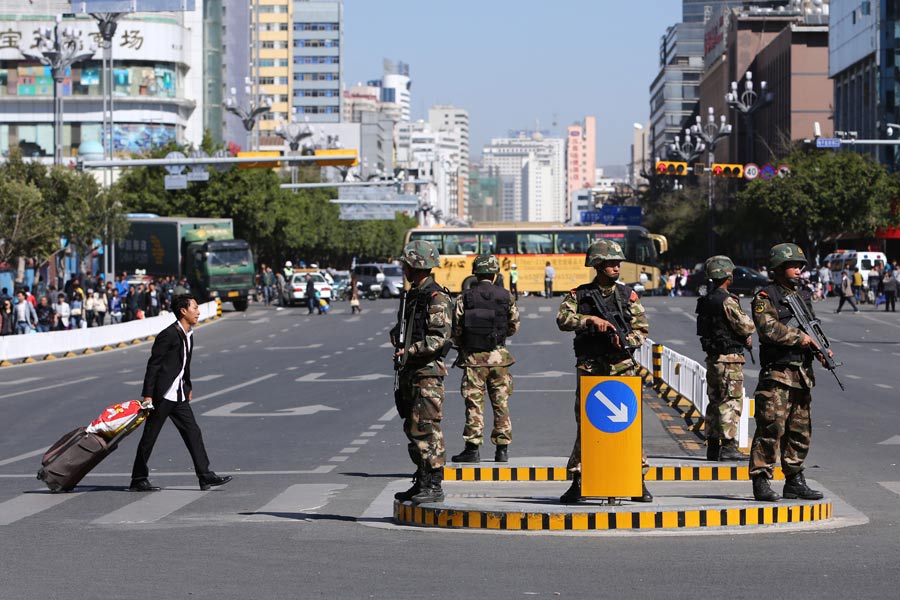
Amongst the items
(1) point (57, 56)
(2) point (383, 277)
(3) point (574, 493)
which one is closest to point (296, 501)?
(3) point (574, 493)

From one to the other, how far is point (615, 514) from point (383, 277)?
6458 centimetres

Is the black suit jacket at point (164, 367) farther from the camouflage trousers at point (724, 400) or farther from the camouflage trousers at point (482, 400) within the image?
the camouflage trousers at point (724, 400)

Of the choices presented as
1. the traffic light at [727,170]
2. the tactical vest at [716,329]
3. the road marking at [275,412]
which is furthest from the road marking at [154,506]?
the traffic light at [727,170]

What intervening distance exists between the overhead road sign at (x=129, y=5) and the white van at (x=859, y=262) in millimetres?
36932

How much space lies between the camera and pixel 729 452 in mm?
14164

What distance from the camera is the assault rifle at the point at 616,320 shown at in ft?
34.3

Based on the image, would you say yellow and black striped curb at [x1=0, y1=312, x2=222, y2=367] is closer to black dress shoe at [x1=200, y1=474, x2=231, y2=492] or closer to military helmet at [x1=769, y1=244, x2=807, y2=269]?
black dress shoe at [x1=200, y1=474, x2=231, y2=492]

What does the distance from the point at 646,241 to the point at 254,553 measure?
6805 centimetres

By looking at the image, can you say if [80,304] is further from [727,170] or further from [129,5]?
[727,170]

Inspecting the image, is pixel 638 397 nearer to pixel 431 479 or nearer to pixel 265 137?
pixel 431 479

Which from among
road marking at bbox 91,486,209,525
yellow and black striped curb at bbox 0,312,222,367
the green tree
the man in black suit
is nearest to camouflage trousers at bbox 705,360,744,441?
the man in black suit

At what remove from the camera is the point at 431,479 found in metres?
11.0

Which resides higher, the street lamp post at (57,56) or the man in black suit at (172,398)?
the street lamp post at (57,56)

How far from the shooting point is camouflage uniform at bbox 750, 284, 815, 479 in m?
10.9
